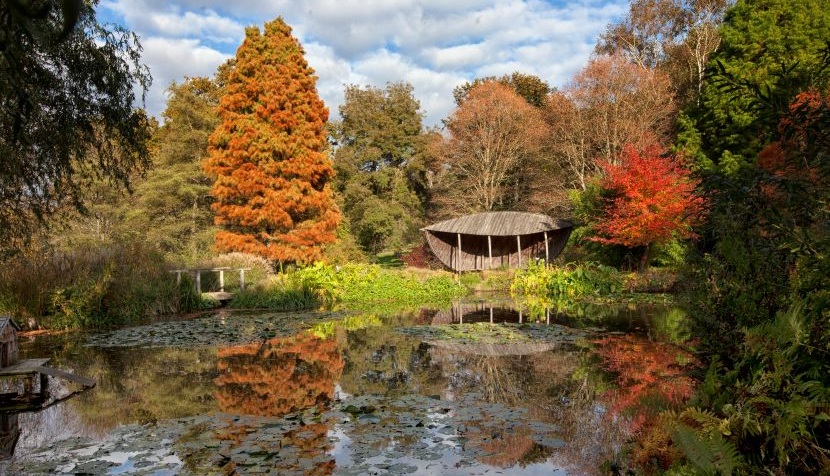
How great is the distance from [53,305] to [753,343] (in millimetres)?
13033

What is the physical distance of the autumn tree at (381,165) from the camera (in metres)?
29.1

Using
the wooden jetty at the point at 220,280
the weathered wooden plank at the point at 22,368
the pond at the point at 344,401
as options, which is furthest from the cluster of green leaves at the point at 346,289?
the weathered wooden plank at the point at 22,368

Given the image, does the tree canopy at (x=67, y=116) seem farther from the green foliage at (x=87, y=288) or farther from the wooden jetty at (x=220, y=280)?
the wooden jetty at (x=220, y=280)

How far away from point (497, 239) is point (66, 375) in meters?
21.1

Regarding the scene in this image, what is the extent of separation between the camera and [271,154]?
19.4 metres

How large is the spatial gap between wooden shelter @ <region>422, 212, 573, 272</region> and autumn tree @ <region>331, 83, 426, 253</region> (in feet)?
14.2

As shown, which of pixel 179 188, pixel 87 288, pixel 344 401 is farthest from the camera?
pixel 179 188

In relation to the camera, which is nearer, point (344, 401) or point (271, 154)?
point (344, 401)

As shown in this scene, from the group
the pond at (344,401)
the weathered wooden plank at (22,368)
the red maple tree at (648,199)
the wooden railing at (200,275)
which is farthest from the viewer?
the red maple tree at (648,199)

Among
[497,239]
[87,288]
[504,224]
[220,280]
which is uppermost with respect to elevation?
[504,224]

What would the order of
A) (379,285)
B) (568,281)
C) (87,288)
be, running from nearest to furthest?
(87,288) → (379,285) → (568,281)

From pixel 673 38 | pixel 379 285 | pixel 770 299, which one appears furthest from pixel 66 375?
pixel 673 38

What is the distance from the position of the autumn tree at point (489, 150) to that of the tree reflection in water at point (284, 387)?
66.9 feet

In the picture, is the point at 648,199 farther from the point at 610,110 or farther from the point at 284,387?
the point at 284,387
